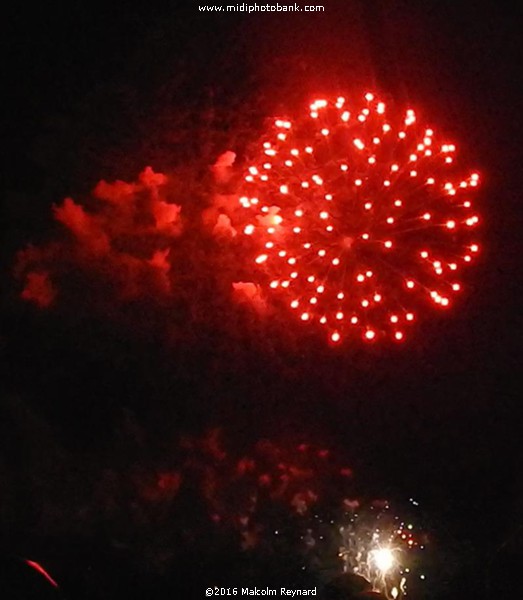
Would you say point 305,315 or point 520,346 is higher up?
point 520,346

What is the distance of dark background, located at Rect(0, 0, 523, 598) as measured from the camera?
23.0 ft

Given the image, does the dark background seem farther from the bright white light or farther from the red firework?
the red firework

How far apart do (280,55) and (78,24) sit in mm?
2079

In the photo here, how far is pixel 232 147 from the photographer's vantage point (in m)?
6.93

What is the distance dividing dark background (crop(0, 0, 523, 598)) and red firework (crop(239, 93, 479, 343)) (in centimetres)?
71

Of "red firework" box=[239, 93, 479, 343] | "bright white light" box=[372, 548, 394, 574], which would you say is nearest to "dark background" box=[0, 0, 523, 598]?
"bright white light" box=[372, 548, 394, 574]

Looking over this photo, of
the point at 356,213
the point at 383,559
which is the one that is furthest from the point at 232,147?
the point at 383,559

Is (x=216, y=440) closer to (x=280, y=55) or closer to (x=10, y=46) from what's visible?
(x=280, y=55)

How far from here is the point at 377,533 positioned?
23.1 ft

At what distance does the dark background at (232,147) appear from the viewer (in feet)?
23.0

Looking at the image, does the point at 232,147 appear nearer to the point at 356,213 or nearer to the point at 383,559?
the point at 356,213

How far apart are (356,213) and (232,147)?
1.57 meters

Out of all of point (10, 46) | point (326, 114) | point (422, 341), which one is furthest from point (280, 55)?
point (422, 341)

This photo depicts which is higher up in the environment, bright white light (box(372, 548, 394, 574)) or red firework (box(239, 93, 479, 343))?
red firework (box(239, 93, 479, 343))
